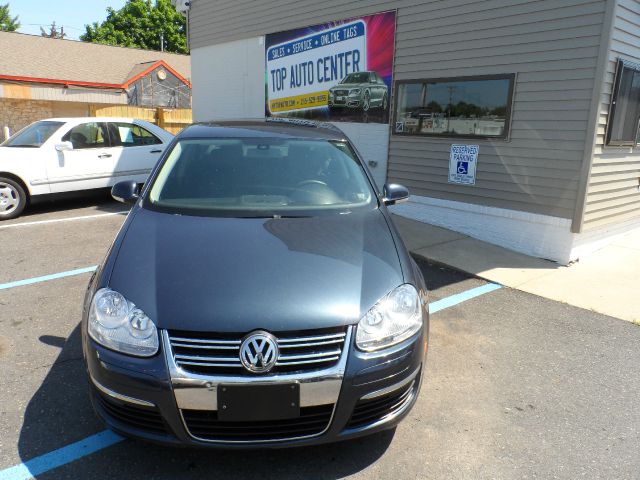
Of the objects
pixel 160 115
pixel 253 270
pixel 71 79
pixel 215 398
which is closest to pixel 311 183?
pixel 253 270

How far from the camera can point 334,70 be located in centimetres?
867

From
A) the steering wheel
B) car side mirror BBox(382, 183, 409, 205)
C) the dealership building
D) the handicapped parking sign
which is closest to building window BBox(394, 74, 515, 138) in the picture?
the dealership building

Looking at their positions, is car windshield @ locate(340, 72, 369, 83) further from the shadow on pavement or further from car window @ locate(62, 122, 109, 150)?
the shadow on pavement

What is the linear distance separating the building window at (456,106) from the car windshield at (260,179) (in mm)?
3452

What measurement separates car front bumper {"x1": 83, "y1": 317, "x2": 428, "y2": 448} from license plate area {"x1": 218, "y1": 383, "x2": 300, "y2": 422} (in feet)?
0.08

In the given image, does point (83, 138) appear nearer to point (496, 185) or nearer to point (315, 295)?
point (496, 185)

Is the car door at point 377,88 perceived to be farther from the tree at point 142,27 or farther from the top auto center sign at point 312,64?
the tree at point 142,27

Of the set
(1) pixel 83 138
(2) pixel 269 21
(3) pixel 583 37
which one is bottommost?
(1) pixel 83 138

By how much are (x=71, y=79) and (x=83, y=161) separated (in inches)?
644

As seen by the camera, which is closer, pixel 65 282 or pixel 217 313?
pixel 217 313

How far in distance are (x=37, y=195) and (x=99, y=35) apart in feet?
136

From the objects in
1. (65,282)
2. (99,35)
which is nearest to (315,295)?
(65,282)

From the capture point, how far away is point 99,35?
42.0 meters

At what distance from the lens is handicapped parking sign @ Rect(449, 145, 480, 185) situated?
6613 millimetres
